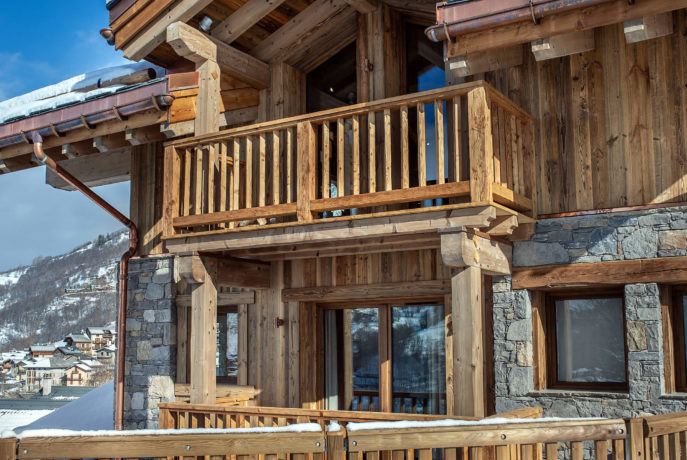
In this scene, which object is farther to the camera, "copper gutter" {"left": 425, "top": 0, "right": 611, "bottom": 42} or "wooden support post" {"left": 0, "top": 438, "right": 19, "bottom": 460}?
"copper gutter" {"left": 425, "top": 0, "right": 611, "bottom": 42}

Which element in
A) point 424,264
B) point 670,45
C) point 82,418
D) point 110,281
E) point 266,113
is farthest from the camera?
point 110,281

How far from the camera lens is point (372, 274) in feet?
29.6

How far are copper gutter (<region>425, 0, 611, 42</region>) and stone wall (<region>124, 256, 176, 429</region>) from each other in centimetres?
563

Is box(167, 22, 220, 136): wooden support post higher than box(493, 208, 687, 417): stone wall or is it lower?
→ higher

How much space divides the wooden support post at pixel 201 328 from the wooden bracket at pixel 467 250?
118 inches

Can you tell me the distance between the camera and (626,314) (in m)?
7.35

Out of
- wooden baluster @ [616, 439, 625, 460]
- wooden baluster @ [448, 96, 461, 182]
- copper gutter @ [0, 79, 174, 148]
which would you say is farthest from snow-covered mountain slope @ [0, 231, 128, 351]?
wooden baluster @ [616, 439, 625, 460]

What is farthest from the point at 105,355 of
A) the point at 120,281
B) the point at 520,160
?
the point at 520,160

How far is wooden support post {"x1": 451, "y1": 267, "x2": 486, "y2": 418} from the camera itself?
6.58 meters

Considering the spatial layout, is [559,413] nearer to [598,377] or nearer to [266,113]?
[598,377]

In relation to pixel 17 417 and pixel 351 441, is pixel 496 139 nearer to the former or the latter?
pixel 351 441

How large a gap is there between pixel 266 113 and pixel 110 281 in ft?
194

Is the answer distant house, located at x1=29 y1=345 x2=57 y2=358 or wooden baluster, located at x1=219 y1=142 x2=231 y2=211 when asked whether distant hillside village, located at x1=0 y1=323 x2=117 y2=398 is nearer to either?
distant house, located at x1=29 y1=345 x2=57 y2=358

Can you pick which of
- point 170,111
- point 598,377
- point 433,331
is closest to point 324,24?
point 170,111
